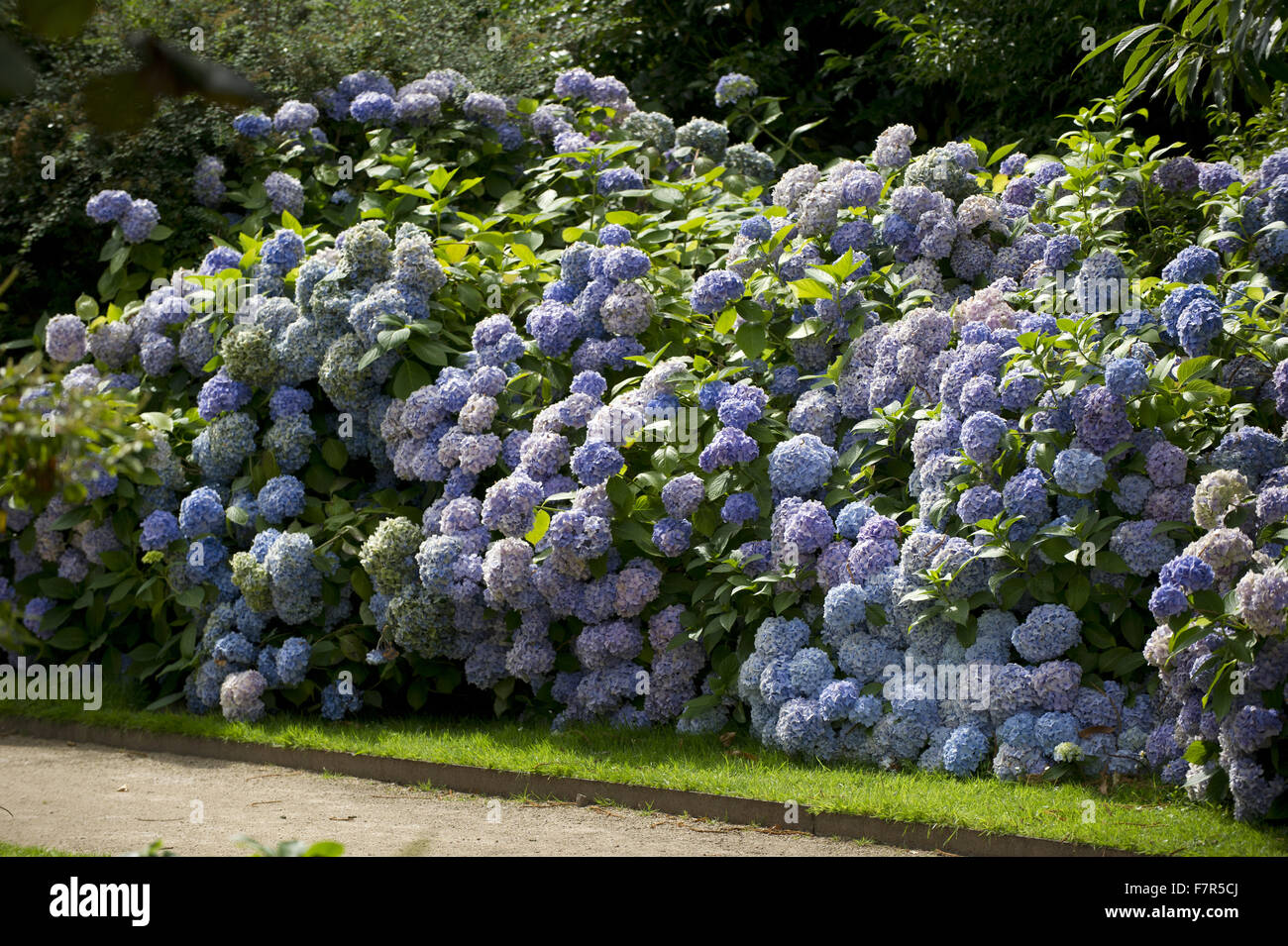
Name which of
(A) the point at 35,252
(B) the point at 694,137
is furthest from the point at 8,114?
(B) the point at 694,137

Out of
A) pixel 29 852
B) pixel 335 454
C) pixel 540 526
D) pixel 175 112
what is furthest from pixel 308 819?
pixel 175 112

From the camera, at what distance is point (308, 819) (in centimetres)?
459

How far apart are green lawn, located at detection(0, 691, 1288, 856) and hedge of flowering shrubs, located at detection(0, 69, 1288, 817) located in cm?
13

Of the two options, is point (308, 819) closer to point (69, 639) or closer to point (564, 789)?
point (564, 789)

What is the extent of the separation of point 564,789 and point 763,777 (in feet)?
2.42

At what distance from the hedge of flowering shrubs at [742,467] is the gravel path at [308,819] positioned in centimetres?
61

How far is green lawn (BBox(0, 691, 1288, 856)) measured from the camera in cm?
388

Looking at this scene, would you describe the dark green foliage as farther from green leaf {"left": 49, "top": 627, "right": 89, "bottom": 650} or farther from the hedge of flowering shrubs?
→ green leaf {"left": 49, "top": 627, "right": 89, "bottom": 650}

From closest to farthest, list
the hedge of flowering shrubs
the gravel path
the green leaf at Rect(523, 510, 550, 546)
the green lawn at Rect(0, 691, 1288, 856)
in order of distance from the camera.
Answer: the green lawn at Rect(0, 691, 1288, 856) < the gravel path < the hedge of flowering shrubs < the green leaf at Rect(523, 510, 550, 546)

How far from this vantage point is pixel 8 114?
7.11 meters

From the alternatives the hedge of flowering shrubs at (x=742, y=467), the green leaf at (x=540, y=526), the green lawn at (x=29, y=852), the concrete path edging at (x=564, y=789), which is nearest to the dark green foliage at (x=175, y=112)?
the hedge of flowering shrubs at (x=742, y=467)

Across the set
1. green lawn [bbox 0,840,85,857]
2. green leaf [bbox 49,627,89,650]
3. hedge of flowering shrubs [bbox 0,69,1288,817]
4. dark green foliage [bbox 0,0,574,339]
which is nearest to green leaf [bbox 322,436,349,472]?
hedge of flowering shrubs [bbox 0,69,1288,817]

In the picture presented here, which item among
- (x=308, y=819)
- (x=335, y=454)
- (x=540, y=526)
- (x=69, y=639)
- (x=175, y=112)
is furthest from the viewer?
(x=175, y=112)

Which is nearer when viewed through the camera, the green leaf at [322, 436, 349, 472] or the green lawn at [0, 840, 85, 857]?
the green lawn at [0, 840, 85, 857]
